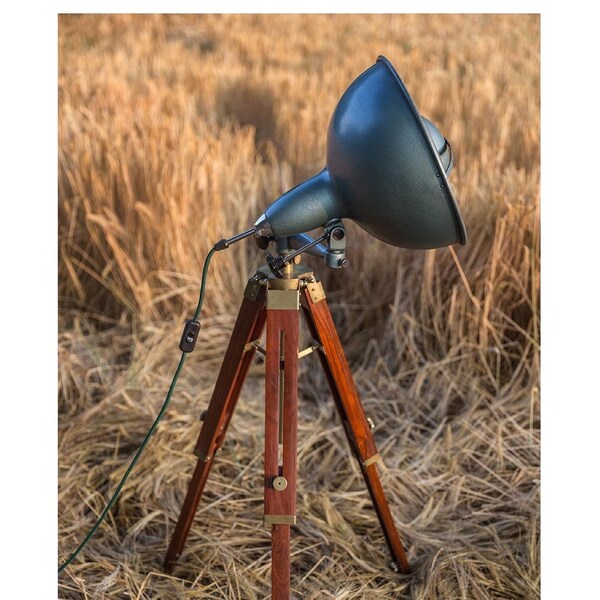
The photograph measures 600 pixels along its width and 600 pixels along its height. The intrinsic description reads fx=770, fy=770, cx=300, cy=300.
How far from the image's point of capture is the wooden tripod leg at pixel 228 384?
5.60 feet

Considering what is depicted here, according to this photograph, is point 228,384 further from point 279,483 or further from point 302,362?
point 302,362

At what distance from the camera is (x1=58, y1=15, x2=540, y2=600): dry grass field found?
209 cm

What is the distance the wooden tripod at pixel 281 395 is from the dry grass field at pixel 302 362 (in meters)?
0.24

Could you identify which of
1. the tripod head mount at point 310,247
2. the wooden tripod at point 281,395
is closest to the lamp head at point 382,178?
the tripod head mount at point 310,247

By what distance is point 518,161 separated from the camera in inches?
124

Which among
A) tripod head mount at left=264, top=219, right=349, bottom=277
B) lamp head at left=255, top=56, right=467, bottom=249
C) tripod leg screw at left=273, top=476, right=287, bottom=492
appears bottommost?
tripod leg screw at left=273, top=476, right=287, bottom=492

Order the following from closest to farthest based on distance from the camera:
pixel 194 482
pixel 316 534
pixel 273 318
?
1. pixel 273 318
2. pixel 194 482
3. pixel 316 534

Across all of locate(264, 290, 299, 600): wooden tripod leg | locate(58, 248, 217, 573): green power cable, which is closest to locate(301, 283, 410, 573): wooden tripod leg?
locate(264, 290, 299, 600): wooden tripod leg

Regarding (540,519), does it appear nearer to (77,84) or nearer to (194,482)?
(194,482)

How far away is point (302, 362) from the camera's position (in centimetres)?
275

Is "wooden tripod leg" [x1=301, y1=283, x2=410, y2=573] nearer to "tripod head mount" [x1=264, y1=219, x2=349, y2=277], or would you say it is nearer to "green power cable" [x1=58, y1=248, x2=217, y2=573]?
"tripod head mount" [x1=264, y1=219, x2=349, y2=277]

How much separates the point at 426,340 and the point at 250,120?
1.53 metres

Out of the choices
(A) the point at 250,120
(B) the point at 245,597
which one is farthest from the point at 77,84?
(B) the point at 245,597

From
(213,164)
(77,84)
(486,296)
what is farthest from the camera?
(77,84)
